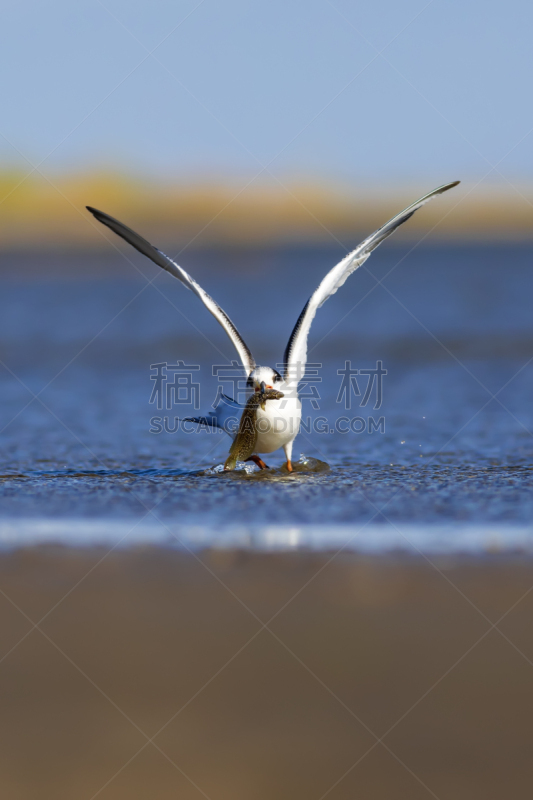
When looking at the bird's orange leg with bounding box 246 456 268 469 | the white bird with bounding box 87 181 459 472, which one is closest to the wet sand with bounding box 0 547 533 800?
the white bird with bounding box 87 181 459 472

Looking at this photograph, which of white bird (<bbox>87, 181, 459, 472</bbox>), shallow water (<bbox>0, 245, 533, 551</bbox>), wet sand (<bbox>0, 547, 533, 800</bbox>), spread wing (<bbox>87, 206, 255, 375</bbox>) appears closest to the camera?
wet sand (<bbox>0, 547, 533, 800</bbox>)

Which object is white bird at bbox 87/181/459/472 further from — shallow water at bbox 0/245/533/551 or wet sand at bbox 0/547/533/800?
wet sand at bbox 0/547/533/800

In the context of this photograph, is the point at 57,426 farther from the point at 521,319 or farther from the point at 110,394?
the point at 521,319

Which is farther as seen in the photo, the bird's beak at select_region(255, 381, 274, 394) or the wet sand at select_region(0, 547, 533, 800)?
the bird's beak at select_region(255, 381, 274, 394)

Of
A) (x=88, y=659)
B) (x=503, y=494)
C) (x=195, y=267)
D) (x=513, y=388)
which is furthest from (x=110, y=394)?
(x=195, y=267)

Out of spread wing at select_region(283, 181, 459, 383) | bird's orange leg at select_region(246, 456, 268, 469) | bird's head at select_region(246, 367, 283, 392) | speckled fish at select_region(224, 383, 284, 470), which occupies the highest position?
spread wing at select_region(283, 181, 459, 383)

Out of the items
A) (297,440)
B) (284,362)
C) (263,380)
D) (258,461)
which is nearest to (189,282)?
(284,362)

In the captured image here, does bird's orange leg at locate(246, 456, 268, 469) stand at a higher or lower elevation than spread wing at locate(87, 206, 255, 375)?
lower
